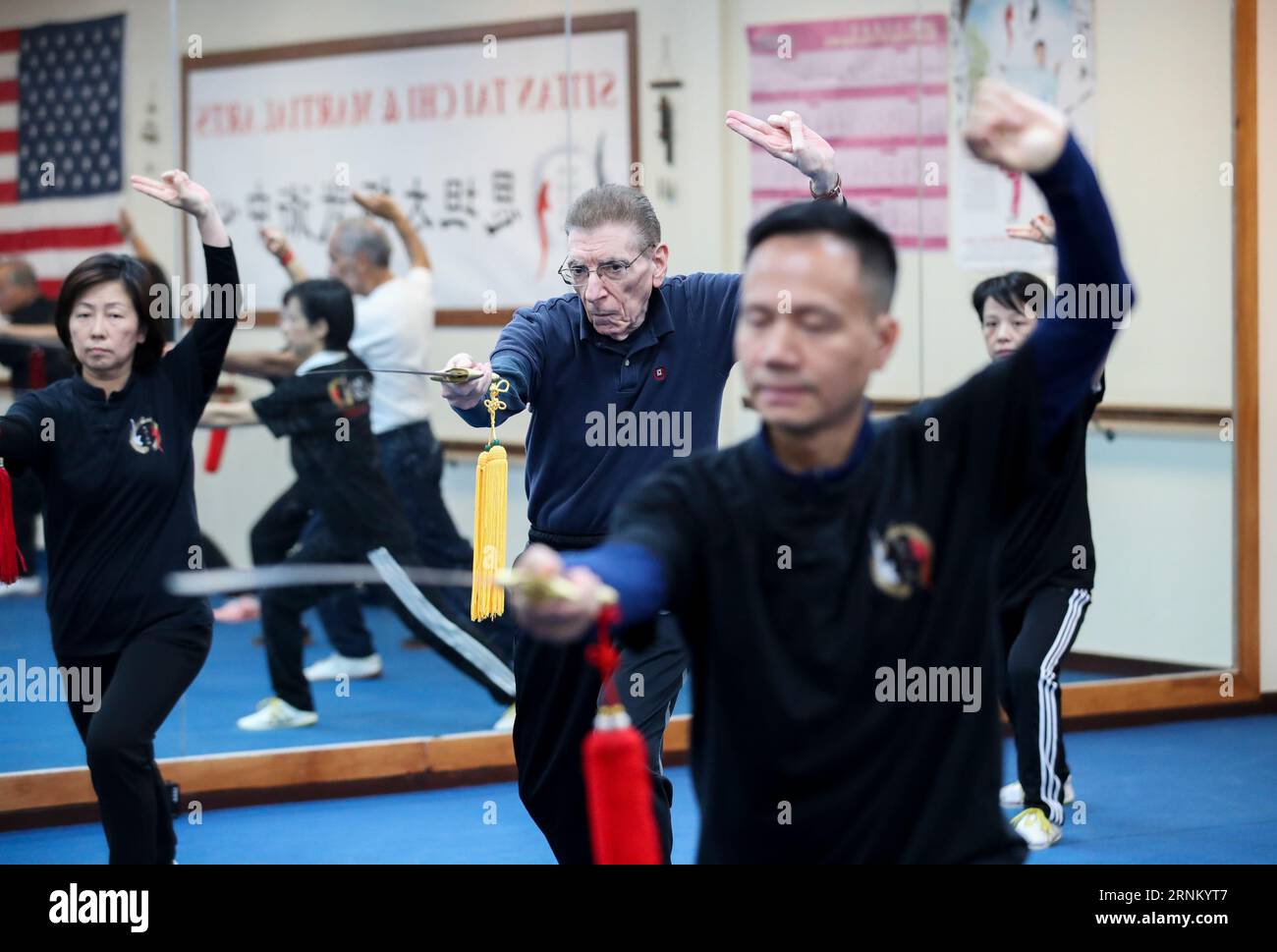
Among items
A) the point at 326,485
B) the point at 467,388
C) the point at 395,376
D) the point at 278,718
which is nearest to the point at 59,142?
the point at 395,376

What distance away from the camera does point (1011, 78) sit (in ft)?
19.9

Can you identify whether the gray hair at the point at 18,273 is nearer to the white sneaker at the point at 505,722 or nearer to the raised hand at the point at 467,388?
the white sneaker at the point at 505,722

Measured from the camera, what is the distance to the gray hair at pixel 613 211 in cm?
335

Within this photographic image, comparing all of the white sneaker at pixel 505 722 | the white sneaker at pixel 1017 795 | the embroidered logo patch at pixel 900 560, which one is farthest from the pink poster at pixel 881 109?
the embroidered logo patch at pixel 900 560

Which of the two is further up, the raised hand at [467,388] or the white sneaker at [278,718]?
the raised hand at [467,388]

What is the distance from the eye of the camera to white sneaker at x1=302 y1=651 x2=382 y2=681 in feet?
18.7

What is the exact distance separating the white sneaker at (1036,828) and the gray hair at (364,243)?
3.15 metres

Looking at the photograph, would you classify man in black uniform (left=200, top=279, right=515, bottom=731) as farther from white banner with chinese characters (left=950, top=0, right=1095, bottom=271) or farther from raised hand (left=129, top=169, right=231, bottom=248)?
white banner with chinese characters (left=950, top=0, right=1095, bottom=271)

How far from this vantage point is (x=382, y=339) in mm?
5871

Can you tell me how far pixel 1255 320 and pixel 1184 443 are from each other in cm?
55

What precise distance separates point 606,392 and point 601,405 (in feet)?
0.14

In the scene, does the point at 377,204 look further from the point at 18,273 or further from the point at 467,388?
the point at 467,388

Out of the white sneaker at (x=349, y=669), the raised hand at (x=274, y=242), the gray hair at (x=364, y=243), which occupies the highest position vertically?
the gray hair at (x=364, y=243)
